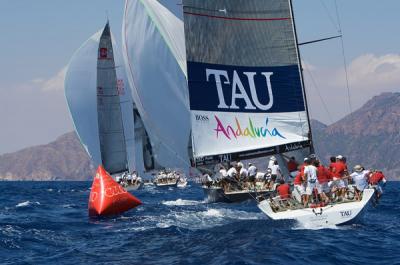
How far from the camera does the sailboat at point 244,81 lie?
1037 inches

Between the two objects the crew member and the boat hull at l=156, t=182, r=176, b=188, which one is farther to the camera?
the boat hull at l=156, t=182, r=176, b=188

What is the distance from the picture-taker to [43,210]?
34.2 m

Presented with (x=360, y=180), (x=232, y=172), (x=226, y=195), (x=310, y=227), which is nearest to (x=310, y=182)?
(x=310, y=227)

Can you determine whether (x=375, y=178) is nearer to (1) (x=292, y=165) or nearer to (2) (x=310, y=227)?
(1) (x=292, y=165)

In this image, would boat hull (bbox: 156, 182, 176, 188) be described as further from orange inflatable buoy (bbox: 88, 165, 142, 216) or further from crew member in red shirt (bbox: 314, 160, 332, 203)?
crew member in red shirt (bbox: 314, 160, 332, 203)

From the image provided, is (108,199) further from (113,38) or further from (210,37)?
(113,38)

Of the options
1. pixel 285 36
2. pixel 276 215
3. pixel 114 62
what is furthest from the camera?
pixel 114 62

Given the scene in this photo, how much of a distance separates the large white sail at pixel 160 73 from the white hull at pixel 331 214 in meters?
25.3

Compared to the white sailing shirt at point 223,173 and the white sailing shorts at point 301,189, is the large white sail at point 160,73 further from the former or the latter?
the white sailing shorts at point 301,189

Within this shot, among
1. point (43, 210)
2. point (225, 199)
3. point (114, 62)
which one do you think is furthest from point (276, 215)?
point (114, 62)

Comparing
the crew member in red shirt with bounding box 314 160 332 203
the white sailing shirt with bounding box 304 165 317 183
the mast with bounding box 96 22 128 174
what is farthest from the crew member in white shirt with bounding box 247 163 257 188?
the mast with bounding box 96 22 128 174

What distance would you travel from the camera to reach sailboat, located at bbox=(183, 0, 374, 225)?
2634cm

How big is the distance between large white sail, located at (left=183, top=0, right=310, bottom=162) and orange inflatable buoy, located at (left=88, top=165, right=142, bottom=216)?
12.8 feet

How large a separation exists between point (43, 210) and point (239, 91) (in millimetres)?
12725
